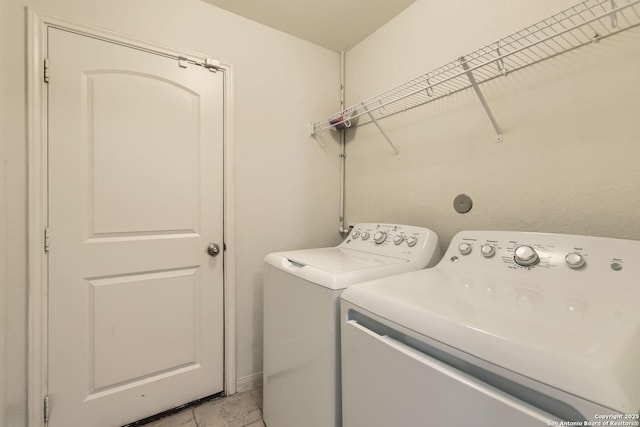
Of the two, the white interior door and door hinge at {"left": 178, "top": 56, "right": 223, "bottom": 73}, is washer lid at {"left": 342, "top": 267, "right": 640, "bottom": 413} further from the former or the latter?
door hinge at {"left": 178, "top": 56, "right": 223, "bottom": 73}

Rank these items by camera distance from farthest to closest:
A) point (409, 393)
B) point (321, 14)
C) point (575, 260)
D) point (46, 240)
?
1. point (321, 14)
2. point (46, 240)
3. point (575, 260)
4. point (409, 393)

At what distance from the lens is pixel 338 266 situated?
1.13 m

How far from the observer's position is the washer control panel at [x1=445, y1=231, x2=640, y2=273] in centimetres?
83

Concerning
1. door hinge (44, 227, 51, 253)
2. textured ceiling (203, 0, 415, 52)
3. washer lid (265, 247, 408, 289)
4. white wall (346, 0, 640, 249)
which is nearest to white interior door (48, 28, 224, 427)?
door hinge (44, 227, 51, 253)

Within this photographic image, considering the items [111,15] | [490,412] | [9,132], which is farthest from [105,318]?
[490,412]

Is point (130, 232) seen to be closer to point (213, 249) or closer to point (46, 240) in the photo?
point (46, 240)

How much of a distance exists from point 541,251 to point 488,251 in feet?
0.53

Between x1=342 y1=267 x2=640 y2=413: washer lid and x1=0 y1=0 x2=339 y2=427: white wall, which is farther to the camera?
x1=0 y1=0 x2=339 y2=427: white wall

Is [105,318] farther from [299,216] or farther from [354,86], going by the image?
[354,86]

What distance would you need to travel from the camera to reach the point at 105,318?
140 cm

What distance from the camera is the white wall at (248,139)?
1213 millimetres

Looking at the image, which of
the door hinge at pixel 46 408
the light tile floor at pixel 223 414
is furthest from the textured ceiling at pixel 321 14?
the light tile floor at pixel 223 414

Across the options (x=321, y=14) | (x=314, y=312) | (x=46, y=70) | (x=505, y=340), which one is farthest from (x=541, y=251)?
(x=46, y=70)

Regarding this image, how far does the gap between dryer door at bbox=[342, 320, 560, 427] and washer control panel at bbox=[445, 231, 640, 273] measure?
578mm
